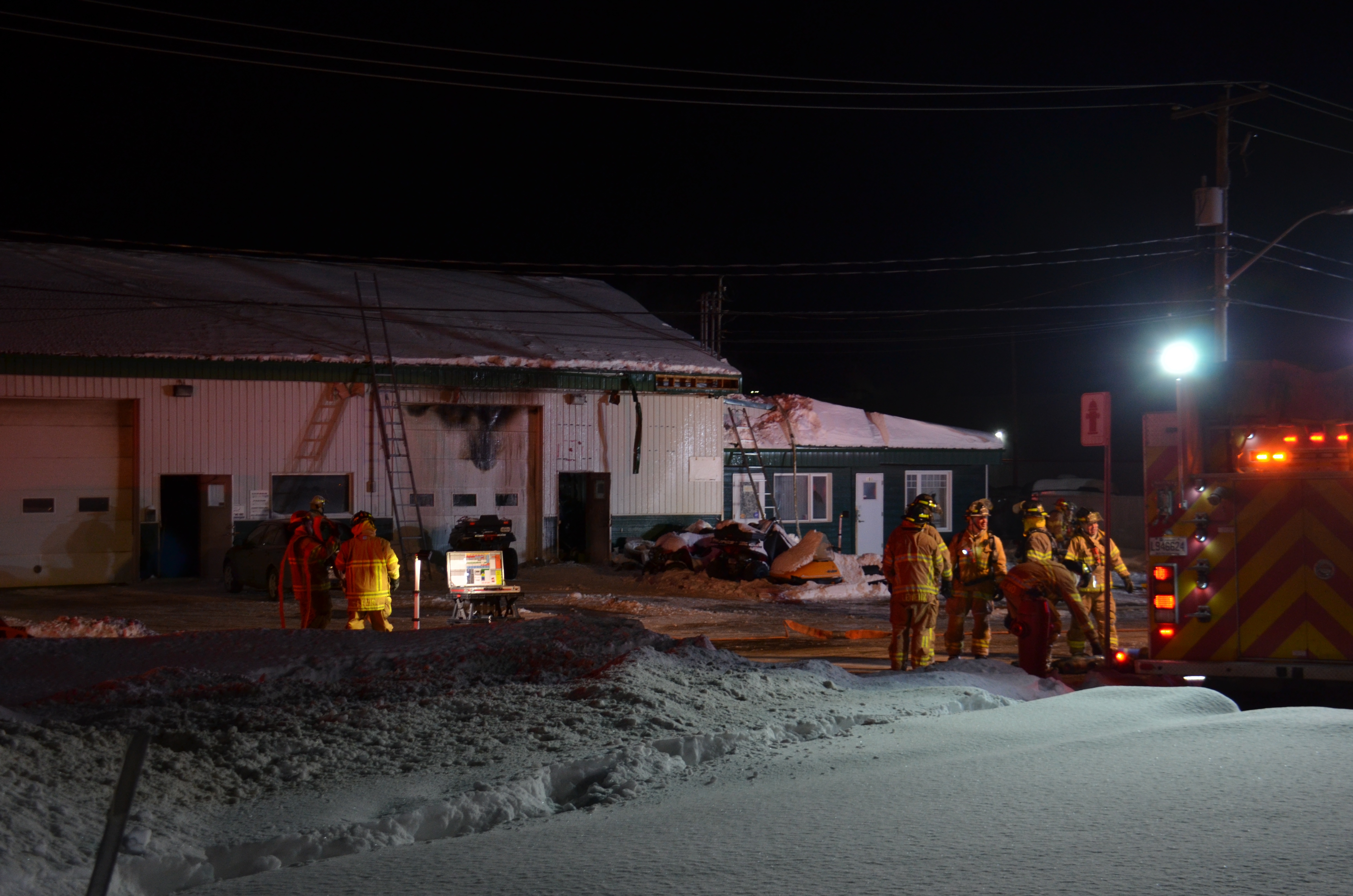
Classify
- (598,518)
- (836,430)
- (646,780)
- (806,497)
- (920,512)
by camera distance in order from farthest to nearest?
(836,430)
(806,497)
(598,518)
(920,512)
(646,780)

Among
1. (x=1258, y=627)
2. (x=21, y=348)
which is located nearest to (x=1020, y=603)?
(x=1258, y=627)

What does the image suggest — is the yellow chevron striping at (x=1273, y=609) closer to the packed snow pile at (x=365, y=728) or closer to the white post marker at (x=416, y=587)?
the packed snow pile at (x=365, y=728)

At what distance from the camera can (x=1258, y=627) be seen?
328 inches

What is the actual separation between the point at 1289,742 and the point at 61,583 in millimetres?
20486

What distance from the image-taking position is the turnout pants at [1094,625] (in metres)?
10.3

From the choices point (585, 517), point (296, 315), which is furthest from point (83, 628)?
point (585, 517)

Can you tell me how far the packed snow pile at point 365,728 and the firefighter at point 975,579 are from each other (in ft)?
8.54

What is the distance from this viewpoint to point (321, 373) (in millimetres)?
22516

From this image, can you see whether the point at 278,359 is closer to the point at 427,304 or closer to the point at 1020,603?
the point at 427,304

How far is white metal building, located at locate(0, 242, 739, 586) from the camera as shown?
20.9 m

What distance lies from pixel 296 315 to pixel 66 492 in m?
5.87

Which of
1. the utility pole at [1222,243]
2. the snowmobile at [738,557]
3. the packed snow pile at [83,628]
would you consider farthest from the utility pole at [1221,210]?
the packed snow pile at [83,628]

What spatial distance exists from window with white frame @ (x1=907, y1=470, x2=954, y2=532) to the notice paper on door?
53.6ft

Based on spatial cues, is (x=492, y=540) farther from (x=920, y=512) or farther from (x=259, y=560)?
(x=920, y=512)
